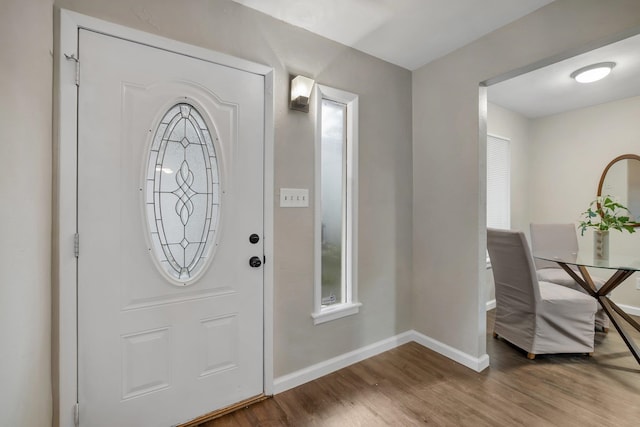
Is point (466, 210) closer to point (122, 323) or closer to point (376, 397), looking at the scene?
point (376, 397)

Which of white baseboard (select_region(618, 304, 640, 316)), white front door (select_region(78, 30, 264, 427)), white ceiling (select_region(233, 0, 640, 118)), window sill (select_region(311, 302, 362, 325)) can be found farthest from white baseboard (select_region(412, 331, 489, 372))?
white baseboard (select_region(618, 304, 640, 316))

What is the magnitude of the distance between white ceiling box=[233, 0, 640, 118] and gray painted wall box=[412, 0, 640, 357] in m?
0.14

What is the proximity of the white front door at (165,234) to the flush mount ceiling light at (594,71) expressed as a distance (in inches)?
115

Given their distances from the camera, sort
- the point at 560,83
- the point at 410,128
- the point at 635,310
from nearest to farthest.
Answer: the point at 410,128
the point at 560,83
the point at 635,310

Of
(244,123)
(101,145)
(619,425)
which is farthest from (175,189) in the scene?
(619,425)

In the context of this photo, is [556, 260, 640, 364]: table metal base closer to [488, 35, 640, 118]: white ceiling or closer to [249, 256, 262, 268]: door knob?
[488, 35, 640, 118]: white ceiling

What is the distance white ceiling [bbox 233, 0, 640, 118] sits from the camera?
1.80 m

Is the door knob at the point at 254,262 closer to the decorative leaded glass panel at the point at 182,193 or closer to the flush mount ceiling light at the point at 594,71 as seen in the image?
the decorative leaded glass panel at the point at 182,193

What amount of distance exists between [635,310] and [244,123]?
470 centimetres

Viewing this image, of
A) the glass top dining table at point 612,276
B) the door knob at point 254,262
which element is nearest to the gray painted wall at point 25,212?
the door knob at point 254,262

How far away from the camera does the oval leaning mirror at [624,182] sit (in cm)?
331

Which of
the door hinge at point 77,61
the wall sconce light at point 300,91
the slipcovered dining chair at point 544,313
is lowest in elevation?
the slipcovered dining chair at point 544,313

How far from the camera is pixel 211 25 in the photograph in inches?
66.6

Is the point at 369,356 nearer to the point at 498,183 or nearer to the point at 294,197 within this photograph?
the point at 294,197
